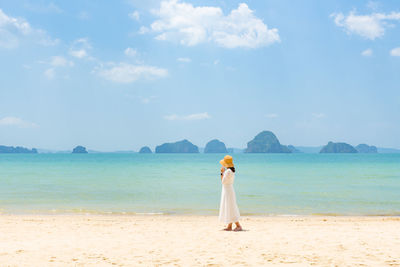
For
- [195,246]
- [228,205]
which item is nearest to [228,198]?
[228,205]

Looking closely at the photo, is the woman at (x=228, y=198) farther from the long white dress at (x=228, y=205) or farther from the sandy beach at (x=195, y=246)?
the sandy beach at (x=195, y=246)

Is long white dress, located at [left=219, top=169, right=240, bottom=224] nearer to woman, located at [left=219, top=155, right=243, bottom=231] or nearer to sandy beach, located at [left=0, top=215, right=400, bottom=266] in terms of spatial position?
woman, located at [left=219, top=155, right=243, bottom=231]

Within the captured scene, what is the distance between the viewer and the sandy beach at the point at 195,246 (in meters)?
7.67

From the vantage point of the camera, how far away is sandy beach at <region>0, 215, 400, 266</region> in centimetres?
767

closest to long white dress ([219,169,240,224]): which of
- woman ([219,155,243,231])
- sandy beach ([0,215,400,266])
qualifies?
woman ([219,155,243,231])

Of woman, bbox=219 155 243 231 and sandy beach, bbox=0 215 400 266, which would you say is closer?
sandy beach, bbox=0 215 400 266

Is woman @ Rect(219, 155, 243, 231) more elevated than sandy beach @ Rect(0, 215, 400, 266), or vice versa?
woman @ Rect(219, 155, 243, 231)

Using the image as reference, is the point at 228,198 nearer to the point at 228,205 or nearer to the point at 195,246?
the point at 228,205

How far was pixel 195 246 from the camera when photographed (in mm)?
9047

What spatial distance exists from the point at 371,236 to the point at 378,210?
33.9ft

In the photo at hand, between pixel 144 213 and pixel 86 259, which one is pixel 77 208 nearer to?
pixel 144 213

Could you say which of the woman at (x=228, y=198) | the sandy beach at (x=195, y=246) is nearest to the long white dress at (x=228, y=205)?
the woman at (x=228, y=198)

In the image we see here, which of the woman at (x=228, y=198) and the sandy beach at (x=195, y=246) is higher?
the woman at (x=228, y=198)

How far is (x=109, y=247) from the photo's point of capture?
8.93 meters
